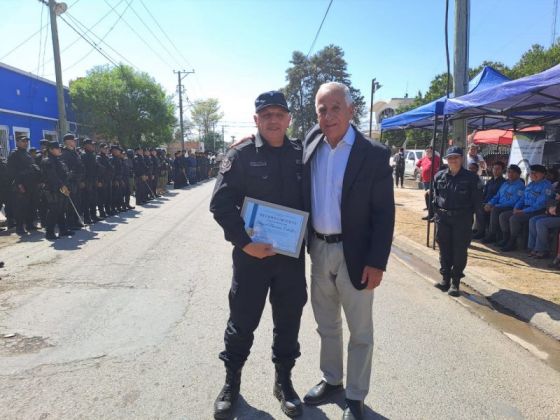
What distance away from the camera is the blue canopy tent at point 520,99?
5535mm

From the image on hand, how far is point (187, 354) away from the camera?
3494 millimetres

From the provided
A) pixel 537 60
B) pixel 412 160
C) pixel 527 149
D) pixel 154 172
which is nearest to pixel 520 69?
pixel 537 60

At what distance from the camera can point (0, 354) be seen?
11.4ft

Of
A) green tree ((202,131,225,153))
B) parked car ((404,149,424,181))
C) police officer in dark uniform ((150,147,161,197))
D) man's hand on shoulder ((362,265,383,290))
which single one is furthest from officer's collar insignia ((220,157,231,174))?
green tree ((202,131,225,153))

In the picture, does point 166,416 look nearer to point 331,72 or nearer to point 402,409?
point 402,409

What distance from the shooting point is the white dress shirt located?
8.72 ft

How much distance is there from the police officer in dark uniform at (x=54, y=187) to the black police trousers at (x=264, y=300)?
6.99m

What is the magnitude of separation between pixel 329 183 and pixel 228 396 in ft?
5.14

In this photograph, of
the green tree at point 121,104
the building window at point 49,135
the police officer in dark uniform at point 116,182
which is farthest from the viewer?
the green tree at point 121,104

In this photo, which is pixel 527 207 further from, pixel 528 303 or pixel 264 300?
pixel 264 300

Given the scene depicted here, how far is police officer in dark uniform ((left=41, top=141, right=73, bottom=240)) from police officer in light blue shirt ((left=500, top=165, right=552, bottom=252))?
8676mm

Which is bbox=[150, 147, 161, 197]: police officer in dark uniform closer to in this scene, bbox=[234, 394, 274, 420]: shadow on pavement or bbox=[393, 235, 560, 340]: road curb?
bbox=[393, 235, 560, 340]: road curb

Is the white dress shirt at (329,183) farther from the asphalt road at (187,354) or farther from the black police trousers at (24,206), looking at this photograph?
the black police trousers at (24,206)

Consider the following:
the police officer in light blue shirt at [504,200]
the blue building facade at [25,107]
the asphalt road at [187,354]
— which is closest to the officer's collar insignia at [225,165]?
the asphalt road at [187,354]
